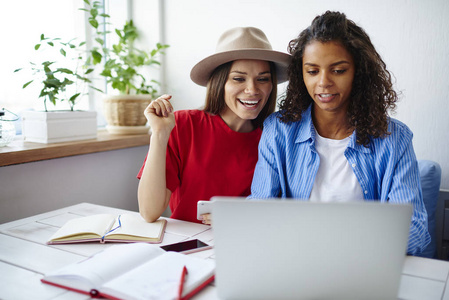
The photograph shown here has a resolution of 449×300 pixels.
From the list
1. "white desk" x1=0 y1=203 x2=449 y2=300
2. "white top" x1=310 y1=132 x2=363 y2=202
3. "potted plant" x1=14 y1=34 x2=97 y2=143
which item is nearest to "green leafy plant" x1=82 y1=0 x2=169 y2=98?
"potted plant" x1=14 y1=34 x2=97 y2=143

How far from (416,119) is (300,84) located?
28.1 inches

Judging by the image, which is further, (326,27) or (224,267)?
(326,27)

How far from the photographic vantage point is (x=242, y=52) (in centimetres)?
145

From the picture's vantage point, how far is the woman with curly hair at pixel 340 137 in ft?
4.22

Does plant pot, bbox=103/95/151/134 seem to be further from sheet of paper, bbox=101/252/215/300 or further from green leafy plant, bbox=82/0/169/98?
sheet of paper, bbox=101/252/215/300

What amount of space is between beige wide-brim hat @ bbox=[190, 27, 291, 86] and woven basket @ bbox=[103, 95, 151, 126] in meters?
0.72

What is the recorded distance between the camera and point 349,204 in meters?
0.64

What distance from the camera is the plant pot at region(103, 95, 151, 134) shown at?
2213 millimetres

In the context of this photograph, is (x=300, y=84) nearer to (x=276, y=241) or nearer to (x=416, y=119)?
(x=416, y=119)

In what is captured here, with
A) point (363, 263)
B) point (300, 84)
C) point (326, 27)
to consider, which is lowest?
point (363, 263)

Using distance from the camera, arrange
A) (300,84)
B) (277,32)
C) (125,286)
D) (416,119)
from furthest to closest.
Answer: (277,32), (416,119), (300,84), (125,286)

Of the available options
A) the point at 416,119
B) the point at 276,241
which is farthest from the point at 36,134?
the point at 416,119

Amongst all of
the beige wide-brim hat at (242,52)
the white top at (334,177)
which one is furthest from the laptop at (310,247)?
the beige wide-brim hat at (242,52)

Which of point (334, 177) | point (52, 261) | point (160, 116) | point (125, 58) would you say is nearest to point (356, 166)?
point (334, 177)
